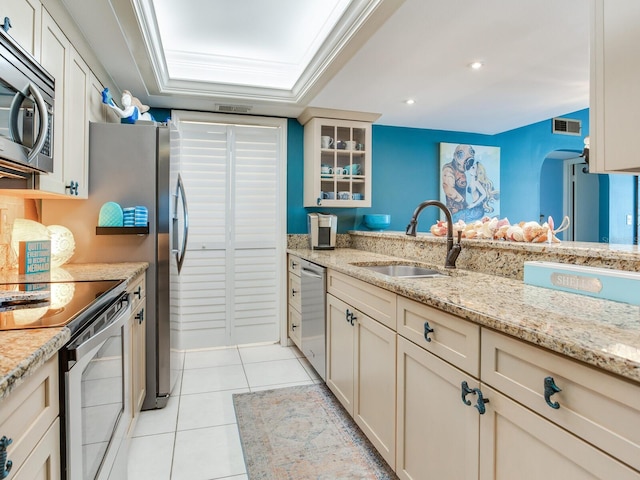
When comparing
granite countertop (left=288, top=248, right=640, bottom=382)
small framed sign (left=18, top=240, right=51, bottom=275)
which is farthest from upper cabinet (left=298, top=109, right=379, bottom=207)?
small framed sign (left=18, top=240, right=51, bottom=275)

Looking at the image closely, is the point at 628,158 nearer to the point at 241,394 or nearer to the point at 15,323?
the point at 15,323

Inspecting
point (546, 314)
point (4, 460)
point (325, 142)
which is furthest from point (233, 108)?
point (4, 460)

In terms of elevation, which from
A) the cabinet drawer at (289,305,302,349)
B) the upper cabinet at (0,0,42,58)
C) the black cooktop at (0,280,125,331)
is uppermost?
the upper cabinet at (0,0,42,58)

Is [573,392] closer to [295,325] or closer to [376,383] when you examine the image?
[376,383]

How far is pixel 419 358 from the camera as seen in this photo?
4.84 ft

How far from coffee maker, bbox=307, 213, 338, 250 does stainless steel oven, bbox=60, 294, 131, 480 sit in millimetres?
Result: 2149

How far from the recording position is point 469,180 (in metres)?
4.37

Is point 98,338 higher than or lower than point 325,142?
lower

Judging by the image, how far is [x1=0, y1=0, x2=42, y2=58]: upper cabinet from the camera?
1.45 m

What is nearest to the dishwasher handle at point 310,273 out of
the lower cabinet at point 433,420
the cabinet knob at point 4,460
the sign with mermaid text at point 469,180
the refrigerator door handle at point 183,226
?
the refrigerator door handle at point 183,226

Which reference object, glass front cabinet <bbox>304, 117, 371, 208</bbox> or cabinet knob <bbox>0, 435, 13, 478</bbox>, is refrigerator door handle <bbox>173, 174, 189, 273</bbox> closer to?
glass front cabinet <bbox>304, 117, 371, 208</bbox>

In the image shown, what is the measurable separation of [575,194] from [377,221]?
4016mm

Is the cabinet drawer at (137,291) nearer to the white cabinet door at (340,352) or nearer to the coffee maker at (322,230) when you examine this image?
the white cabinet door at (340,352)

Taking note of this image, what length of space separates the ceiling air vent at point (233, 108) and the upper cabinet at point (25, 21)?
1.74 meters
